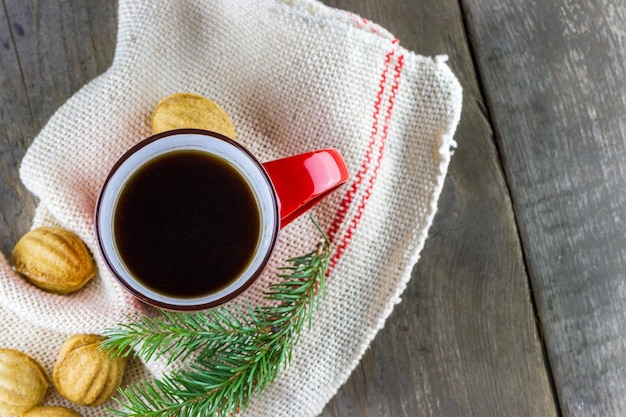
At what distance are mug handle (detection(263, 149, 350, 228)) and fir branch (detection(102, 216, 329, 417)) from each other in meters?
0.07

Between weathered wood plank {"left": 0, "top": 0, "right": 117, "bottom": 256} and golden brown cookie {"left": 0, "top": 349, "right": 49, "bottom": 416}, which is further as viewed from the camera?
weathered wood plank {"left": 0, "top": 0, "right": 117, "bottom": 256}

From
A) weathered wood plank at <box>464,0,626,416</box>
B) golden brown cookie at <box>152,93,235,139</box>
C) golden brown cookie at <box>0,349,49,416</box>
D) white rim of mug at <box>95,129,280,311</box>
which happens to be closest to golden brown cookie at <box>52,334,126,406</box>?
golden brown cookie at <box>0,349,49,416</box>

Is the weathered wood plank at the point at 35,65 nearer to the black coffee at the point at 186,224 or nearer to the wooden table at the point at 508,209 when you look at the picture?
the wooden table at the point at 508,209

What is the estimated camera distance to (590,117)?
1000 mm

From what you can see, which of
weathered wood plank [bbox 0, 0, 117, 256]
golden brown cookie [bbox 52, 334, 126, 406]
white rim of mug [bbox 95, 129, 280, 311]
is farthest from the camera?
weathered wood plank [bbox 0, 0, 117, 256]

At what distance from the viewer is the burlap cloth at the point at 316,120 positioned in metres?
0.88

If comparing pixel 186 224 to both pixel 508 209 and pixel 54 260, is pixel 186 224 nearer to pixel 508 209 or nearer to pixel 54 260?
pixel 54 260

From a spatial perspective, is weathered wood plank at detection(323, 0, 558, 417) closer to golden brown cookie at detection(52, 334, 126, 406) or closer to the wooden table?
the wooden table

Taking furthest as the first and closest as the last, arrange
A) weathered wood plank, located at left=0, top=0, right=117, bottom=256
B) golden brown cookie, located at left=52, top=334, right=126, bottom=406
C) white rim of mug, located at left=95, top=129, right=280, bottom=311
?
weathered wood plank, located at left=0, top=0, right=117, bottom=256 → golden brown cookie, located at left=52, top=334, right=126, bottom=406 → white rim of mug, located at left=95, top=129, right=280, bottom=311

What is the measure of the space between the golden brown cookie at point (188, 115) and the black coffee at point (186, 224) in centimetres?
10

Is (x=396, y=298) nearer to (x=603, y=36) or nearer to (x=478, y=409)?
(x=478, y=409)

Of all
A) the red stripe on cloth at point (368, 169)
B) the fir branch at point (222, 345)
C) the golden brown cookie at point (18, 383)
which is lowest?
the golden brown cookie at point (18, 383)

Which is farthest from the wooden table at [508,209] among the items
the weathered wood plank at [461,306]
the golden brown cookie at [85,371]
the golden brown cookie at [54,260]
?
the golden brown cookie at [85,371]

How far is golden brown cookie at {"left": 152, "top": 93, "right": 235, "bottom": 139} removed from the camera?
0.83 metres
